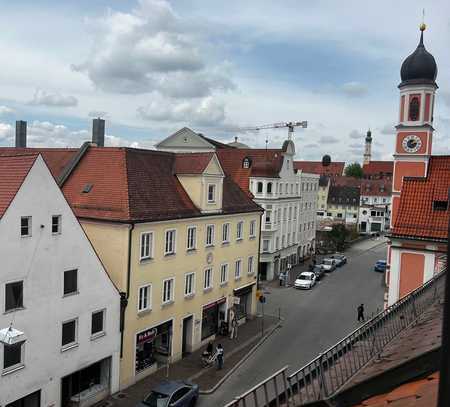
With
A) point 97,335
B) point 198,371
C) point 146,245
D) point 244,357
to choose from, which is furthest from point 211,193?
point 97,335

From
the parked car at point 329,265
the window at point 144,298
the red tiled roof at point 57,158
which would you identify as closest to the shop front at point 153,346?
the window at point 144,298

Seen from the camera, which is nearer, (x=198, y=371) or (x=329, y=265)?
(x=198, y=371)

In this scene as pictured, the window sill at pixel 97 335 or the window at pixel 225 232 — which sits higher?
the window at pixel 225 232

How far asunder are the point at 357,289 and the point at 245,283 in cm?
1565

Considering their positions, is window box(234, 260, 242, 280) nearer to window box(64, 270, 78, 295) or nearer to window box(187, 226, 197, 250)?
window box(187, 226, 197, 250)

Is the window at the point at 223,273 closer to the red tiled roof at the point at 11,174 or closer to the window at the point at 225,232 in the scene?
the window at the point at 225,232

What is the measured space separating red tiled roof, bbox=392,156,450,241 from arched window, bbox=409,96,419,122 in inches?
595

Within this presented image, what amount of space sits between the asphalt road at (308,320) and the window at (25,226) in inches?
399

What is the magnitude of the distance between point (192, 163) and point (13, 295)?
13.2 meters

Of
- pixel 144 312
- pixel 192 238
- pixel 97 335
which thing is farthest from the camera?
pixel 192 238

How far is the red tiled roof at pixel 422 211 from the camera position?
900 inches

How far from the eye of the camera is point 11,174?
15.7 m

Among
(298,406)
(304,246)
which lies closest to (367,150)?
(304,246)

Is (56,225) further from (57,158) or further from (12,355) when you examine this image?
(57,158)
